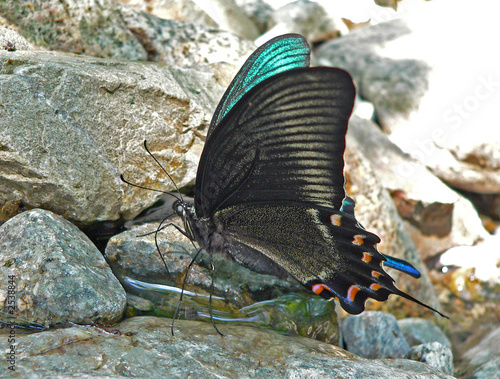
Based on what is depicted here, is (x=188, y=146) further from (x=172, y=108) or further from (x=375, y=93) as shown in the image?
(x=375, y=93)

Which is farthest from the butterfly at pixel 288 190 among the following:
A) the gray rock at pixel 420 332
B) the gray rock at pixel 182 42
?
the gray rock at pixel 182 42

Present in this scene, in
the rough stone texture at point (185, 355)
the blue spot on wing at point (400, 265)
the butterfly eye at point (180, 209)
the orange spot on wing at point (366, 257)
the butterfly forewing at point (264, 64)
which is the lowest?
the rough stone texture at point (185, 355)

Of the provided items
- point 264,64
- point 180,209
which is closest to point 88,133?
point 180,209

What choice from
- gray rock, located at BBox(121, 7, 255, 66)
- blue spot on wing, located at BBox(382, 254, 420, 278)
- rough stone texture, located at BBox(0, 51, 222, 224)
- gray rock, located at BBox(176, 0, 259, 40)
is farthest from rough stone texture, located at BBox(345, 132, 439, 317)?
gray rock, located at BBox(176, 0, 259, 40)

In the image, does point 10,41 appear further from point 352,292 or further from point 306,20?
point 306,20

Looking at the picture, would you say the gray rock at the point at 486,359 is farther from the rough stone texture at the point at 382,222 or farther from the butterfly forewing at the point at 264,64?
the butterfly forewing at the point at 264,64

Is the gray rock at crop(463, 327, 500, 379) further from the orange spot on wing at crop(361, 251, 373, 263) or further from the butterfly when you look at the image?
the orange spot on wing at crop(361, 251, 373, 263)

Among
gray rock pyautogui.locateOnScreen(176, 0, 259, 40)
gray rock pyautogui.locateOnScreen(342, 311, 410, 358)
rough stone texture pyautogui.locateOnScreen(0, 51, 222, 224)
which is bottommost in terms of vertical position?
gray rock pyautogui.locateOnScreen(342, 311, 410, 358)
